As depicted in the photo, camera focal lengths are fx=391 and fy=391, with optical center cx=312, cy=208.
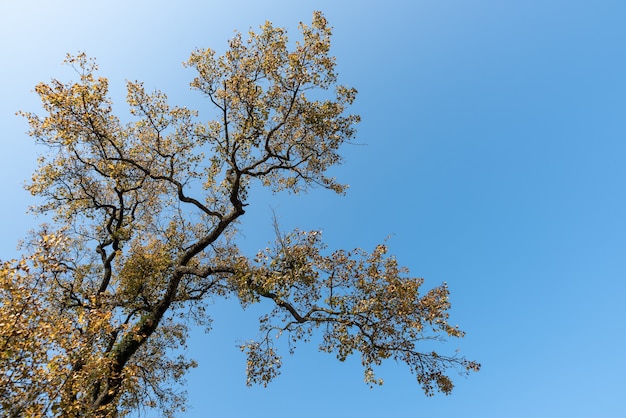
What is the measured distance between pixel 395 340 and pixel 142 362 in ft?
44.0

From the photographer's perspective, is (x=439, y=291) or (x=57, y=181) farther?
(x=57, y=181)

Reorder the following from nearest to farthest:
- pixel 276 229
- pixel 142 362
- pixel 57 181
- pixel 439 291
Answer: pixel 439 291 < pixel 276 229 < pixel 57 181 < pixel 142 362

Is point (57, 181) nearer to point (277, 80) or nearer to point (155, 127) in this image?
point (155, 127)

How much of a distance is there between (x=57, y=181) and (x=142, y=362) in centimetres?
999

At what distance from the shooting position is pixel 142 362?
66.3ft

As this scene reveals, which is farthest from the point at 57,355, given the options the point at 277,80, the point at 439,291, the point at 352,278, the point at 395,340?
the point at 277,80

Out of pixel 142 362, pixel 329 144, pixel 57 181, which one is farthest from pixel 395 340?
pixel 57 181

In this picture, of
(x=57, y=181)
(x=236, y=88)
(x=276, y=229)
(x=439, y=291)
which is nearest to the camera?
(x=439, y=291)

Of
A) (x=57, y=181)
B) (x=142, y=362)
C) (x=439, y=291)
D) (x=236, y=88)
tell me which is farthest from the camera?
(x=142, y=362)

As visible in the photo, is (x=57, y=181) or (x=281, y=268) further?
(x=57, y=181)

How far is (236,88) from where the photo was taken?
17547mm

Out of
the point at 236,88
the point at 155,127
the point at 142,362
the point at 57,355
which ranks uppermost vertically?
the point at 236,88

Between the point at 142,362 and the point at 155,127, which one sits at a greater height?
the point at 155,127

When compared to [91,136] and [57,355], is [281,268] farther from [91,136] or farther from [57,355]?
[91,136]
